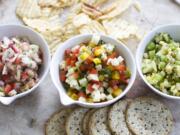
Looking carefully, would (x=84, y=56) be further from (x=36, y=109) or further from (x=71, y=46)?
(x=36, y=109)

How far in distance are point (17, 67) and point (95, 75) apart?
311mm

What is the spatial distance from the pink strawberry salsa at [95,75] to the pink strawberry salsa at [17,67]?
131mm

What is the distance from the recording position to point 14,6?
2035 mm

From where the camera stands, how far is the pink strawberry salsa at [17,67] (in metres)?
1.66

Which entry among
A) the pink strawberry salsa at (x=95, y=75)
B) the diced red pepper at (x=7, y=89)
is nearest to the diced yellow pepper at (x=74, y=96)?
the pink strawberry salsa at (x=95, y=75)

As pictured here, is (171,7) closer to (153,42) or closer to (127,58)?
(153,42)

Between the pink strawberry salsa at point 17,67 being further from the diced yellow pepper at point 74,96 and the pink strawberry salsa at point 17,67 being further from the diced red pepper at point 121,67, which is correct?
the diced red pepper at point 121,67

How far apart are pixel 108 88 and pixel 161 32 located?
1.19ft

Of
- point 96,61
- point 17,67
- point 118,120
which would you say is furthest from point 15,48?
point 118,120

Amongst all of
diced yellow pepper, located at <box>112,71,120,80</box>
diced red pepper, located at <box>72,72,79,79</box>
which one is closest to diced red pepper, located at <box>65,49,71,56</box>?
diced red pepper, located at <box>72,72,79,79</box>

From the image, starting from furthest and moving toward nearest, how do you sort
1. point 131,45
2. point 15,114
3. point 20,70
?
point 131,45 < point 15,114 < point 20,70

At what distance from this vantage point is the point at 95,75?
5.39ft

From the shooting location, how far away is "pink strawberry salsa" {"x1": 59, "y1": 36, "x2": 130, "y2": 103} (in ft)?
5.40

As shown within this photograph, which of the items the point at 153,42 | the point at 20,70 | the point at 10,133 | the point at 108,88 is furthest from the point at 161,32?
the point at 10,133
